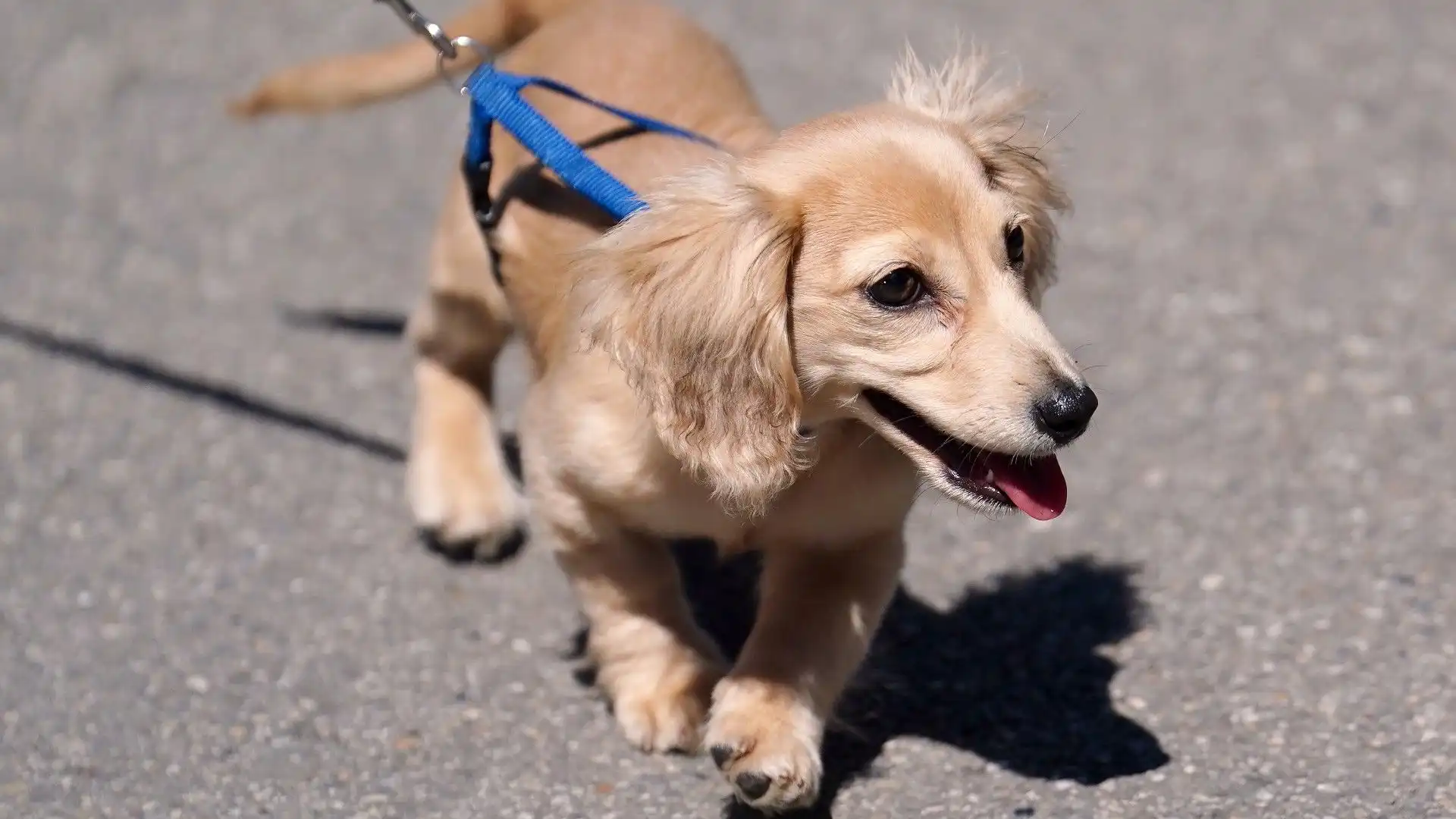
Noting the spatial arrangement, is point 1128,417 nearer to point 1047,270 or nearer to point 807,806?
point 1047,270

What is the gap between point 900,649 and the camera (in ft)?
11.7

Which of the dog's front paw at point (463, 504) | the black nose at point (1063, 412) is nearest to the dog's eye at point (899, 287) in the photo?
the black nose at point (1063, 412)

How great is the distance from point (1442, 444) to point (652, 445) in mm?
2182

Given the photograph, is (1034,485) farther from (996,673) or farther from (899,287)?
(996,673)

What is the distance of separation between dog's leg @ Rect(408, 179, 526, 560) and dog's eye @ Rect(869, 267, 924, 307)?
135 centimetres

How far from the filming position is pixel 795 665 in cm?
304

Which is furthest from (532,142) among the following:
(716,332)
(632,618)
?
(632,618)

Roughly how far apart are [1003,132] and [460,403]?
5.50ft

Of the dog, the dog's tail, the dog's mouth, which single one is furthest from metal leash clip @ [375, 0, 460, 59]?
the dog's mouth

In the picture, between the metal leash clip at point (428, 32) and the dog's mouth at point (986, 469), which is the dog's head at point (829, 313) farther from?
the metal leash clip at point (428, 32)

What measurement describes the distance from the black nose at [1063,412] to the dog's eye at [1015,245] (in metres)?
0.36

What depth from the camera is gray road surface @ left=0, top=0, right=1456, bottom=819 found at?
3.13 m

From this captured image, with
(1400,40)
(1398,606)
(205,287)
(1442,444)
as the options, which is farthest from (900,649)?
(1400,40)

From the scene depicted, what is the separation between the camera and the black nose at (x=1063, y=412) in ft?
8.47
